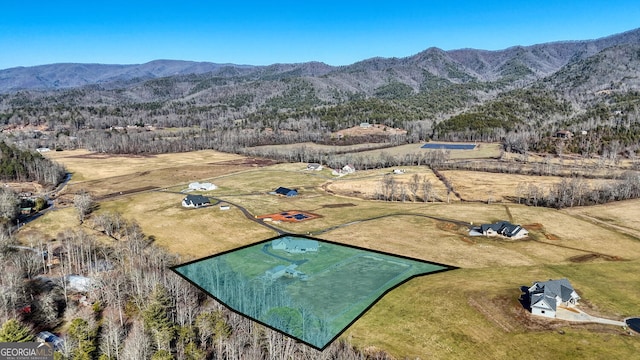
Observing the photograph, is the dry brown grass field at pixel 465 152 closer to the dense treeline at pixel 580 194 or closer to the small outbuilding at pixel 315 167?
the small outbuilding at pixel 315 167

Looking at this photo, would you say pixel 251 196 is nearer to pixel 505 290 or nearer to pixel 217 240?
pixel 217 240

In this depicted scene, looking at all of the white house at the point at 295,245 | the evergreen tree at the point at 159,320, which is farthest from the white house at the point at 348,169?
the evergreen tree at the point at 159,320

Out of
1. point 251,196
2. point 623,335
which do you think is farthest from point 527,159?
point 623,335

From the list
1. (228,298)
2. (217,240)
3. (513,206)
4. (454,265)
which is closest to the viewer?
(228,298)

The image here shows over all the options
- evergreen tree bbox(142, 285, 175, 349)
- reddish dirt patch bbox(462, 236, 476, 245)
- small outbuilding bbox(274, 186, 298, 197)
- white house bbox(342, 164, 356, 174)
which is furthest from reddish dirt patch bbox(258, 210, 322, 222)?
white house bbox(342, 164, 356, 174)

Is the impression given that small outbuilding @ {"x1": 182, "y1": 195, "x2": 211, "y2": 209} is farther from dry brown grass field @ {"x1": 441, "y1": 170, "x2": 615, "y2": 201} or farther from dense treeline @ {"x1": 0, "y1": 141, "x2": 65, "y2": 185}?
dry brown grass field @ {"x1": 441, "y1": 170, "x2": 615, "y2": 201}
